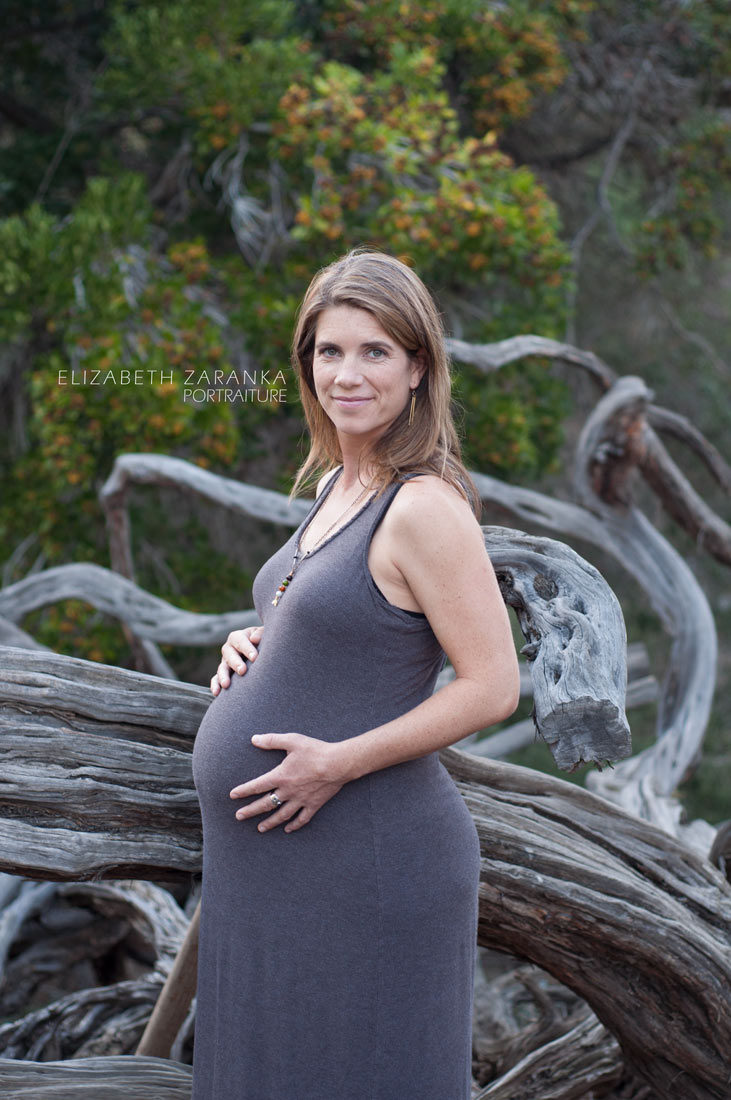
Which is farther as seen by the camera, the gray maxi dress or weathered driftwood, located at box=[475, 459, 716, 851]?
weathered driftwood, located at box=[475, 459, 716, 851]

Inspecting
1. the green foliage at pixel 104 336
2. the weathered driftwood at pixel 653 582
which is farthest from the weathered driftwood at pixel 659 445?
the green foliage at pixel 104 336

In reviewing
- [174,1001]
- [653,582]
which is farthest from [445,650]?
[653,582]

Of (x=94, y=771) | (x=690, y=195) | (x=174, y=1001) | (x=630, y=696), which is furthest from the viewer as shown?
(x=690, y=195)

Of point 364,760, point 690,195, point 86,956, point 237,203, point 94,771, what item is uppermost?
point 690,195

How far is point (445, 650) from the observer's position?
1398mm

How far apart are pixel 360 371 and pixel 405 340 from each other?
0.08 meters

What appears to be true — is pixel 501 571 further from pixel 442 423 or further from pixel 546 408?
pixel 546 408

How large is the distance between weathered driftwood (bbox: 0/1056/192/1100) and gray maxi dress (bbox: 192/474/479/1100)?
0.54 metres

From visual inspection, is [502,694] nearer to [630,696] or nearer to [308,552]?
[308,552]

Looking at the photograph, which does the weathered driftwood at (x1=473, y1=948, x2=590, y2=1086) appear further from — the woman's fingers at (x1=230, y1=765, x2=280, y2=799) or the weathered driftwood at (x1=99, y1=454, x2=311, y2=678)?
the weathered driftwood at (x1=99, y1=454, x2=311, y2=678)

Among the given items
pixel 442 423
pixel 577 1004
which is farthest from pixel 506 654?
pixel 577 1004

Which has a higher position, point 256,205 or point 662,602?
point 256,205

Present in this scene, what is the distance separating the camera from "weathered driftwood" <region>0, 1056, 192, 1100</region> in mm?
1865

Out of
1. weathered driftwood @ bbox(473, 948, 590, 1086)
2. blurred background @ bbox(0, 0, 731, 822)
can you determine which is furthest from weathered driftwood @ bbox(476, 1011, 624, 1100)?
blurred background @ bbox(0, 0, 731, 822)
